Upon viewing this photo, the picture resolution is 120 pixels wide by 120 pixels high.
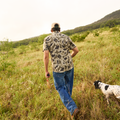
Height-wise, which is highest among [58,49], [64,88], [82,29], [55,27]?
[82,29]

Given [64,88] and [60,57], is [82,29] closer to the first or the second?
[60,57]

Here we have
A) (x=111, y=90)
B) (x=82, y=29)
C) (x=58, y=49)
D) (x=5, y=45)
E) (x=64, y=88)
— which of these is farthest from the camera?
(x=82, y=29)

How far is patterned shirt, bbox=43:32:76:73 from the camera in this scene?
1606 millimetres

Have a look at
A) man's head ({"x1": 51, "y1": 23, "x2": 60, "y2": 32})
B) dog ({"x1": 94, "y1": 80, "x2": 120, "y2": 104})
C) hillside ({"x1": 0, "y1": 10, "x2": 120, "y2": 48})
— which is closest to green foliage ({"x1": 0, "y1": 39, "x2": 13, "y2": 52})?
hillside ({"x1": 0, "y1": 10, "x2": 120, "y2": 48})

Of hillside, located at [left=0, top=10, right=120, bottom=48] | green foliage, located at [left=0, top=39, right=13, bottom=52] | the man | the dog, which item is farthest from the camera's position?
hillside, located at [left=0, top=10, right=120, bottom=48]

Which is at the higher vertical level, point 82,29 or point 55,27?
point 82,29

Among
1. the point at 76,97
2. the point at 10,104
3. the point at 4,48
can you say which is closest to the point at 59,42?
the point at 76,97

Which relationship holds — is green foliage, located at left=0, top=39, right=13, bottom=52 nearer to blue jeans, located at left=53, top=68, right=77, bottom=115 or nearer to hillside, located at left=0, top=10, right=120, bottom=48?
hillside, located at left=0, top=10, right=120, bottom=48

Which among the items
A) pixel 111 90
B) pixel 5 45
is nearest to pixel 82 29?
pixel 5 45

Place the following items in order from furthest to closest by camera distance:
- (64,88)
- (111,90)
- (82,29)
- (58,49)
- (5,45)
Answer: (82,29)
(5,45)
(111,90)
(64,88)
(58,49)

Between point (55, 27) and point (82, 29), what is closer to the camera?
point (55, 27)

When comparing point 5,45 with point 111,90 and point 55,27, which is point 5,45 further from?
point 111,90

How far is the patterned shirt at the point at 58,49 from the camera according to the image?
1.61 metres

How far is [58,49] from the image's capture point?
1.63m
